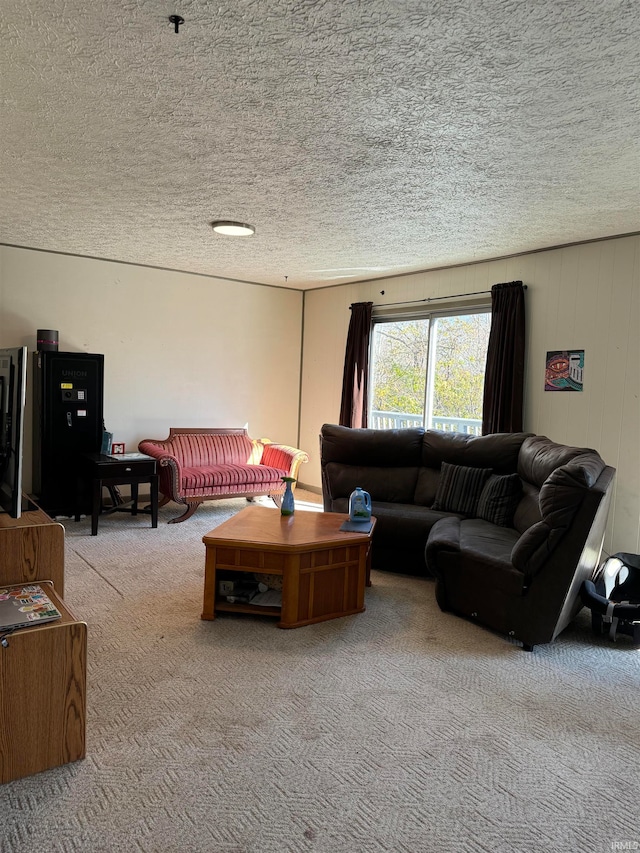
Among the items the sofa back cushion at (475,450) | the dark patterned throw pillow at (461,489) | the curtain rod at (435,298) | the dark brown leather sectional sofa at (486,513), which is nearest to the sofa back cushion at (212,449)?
the dark brown leather sectional sofa at (486,513)

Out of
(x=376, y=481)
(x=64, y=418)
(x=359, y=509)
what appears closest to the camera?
(x=359, y=509)

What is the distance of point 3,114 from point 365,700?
10.3 ft

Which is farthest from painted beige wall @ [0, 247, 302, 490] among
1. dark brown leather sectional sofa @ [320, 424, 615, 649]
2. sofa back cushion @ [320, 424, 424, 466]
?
sofa back cushion @ [320, 424, 424, 466]

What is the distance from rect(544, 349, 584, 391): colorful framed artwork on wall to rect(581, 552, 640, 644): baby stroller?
59.0 inches

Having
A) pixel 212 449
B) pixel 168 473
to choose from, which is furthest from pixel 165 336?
pixel 168 473

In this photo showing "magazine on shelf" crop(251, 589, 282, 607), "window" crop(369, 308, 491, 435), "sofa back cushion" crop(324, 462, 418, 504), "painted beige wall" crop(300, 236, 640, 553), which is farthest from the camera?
"window" crop(369, 308, 491, 435)

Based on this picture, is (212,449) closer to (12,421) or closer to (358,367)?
(358,367)

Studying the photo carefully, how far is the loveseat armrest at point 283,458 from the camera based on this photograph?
6332 mm

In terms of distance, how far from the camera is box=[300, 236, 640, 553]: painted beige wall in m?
4.33

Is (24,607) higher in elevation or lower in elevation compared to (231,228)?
lower

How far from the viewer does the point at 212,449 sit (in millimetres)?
6496

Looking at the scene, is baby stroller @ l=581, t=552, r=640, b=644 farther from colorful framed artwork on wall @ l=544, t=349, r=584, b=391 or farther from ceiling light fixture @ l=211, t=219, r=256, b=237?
ceiling light fixture @ l=211, t=219, r=256, b=237

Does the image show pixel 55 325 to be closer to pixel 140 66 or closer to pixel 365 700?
pixel 140 66

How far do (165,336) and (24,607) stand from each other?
185 inches
